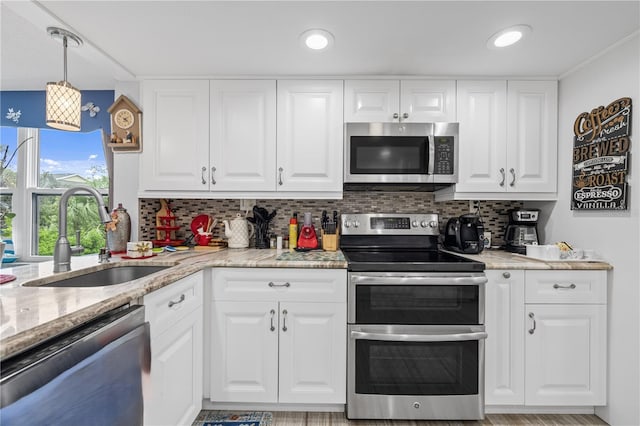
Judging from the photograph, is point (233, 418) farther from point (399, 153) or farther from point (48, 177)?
point (48, 177)

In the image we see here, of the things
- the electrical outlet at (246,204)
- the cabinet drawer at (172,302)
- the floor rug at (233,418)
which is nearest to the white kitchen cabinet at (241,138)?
the electrical outlet at (246,204)

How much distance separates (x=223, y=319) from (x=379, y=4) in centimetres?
180

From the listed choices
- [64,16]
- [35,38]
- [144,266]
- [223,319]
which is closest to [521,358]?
[223,319]

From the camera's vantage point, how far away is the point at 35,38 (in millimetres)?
1835

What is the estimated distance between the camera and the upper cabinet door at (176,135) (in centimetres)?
212

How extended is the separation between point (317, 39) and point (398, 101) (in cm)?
72

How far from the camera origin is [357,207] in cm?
240

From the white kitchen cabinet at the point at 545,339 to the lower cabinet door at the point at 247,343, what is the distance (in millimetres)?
1250

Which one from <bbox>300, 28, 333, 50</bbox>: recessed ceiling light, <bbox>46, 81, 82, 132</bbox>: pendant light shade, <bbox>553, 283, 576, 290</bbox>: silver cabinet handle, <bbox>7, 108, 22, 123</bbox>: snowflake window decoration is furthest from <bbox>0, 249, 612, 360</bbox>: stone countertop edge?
<bbox>7, 108, 22, 123</bbox>: snowflake window decoration

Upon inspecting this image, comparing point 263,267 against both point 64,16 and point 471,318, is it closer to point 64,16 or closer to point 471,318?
point 471,318

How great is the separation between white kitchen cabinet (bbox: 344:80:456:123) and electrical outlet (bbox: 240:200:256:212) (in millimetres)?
963

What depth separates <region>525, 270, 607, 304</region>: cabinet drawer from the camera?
1.73 metres

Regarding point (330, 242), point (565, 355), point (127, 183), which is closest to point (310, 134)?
point (330, 242)

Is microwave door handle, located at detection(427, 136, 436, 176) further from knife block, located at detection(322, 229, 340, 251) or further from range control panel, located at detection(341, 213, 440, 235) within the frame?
knife block, located at detection(322, 229, 340, 251)
